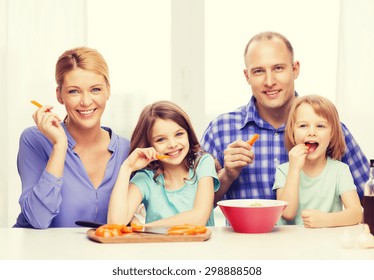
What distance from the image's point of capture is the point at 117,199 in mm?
1812

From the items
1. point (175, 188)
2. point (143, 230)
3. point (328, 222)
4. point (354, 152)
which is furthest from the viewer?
point (354, 152)

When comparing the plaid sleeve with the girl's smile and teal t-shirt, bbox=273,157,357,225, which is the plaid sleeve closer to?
teal t-shirt, bbox=273,157,357,225

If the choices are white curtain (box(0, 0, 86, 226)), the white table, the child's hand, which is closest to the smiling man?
the child's hand

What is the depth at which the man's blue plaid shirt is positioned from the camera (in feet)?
7.23

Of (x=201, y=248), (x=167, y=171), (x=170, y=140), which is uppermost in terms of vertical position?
(x=170, y=140)

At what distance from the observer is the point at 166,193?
195 cm

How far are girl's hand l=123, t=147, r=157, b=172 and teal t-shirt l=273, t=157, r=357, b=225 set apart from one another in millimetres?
424

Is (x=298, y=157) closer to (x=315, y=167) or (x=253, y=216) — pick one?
A: (x=315, y=167)

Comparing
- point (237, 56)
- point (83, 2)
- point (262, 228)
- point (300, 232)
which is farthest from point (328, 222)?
point (83, 2)

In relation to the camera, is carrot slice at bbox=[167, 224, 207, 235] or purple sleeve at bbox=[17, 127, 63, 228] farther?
purple sleeve at bbox=[17, 127, 63, 228]

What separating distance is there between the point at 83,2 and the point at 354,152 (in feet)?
4.75

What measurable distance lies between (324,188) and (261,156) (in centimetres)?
37

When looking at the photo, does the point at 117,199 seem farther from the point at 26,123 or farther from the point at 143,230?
the point at 26,123

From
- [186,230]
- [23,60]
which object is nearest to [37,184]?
[186,230]
